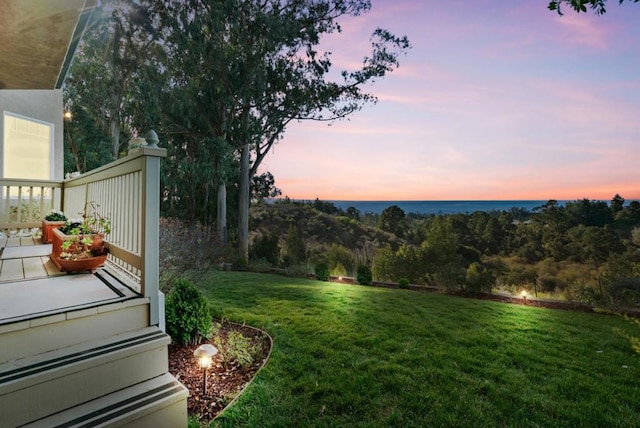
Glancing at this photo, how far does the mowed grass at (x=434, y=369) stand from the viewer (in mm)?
2393

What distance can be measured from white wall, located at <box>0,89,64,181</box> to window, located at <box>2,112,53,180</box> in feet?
0.30

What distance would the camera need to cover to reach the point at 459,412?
241cm

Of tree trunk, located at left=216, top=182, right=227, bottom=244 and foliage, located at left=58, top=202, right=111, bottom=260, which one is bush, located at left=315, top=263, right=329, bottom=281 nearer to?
tree trunk, located at left=216, top=182, right=227, bottom=244

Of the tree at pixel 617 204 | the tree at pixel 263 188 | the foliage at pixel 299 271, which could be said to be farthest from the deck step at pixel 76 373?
the tree at pixel 263 188

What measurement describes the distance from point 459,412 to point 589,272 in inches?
321

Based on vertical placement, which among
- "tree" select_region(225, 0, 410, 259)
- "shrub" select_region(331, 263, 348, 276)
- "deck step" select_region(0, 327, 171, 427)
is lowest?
"shrub" select_region(331, 263, 348, 276)

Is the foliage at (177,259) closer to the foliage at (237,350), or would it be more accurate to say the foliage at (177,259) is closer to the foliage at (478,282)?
the foliage at (237,350)

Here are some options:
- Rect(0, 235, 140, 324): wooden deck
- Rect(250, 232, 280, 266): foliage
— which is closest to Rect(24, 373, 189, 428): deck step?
Rect(0, 235, 140, 324): wooden deck

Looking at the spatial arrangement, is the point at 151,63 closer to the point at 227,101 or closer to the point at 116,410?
the point at 227,101

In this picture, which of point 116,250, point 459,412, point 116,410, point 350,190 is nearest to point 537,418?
point 459,412

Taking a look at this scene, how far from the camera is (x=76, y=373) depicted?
1.61 meters

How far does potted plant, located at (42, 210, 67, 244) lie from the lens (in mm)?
4027

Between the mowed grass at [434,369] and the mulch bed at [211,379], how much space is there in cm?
13

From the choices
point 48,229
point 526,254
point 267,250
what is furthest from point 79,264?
point 526,254
